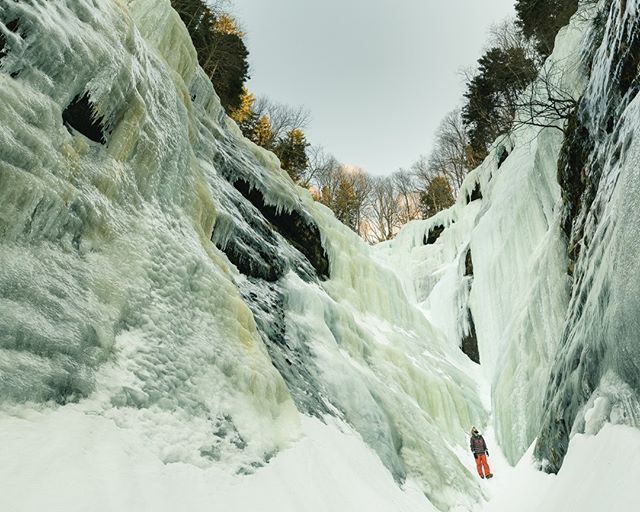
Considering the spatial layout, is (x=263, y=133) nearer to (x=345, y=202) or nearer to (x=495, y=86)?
(x=345, y=202)

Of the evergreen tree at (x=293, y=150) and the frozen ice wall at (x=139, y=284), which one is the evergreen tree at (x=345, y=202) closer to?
the evergreen tree at (x=293, y=150)

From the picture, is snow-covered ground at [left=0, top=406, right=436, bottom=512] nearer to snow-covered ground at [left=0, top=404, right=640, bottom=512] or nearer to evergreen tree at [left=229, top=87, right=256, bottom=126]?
snow-covered ground at [left=0, top=404, right=640, bottom=512]

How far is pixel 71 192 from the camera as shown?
9.36ft

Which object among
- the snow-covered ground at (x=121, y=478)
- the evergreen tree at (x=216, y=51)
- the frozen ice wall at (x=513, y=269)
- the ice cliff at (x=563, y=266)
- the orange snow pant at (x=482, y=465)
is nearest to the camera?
the snow-covered ground at (x=121, y=478)

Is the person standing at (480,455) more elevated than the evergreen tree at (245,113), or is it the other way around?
the evergreen tree at (245,113)

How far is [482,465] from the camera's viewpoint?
23.1ft

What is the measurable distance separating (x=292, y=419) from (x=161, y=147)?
253 centimetres

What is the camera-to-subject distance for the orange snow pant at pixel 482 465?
6946 millimetres

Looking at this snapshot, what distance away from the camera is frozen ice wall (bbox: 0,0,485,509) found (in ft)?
7.93

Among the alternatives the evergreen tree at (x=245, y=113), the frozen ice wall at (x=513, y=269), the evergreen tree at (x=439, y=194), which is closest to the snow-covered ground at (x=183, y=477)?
the frozen ice wall at (x=513, y=269)

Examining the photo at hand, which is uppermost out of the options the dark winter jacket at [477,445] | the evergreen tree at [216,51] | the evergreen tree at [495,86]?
the evergreen tree at [495,86]

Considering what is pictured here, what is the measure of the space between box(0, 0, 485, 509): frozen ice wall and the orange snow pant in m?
1.08

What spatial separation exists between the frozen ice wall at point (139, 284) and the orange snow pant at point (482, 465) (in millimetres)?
1084

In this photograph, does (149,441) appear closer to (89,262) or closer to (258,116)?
(89,262)
